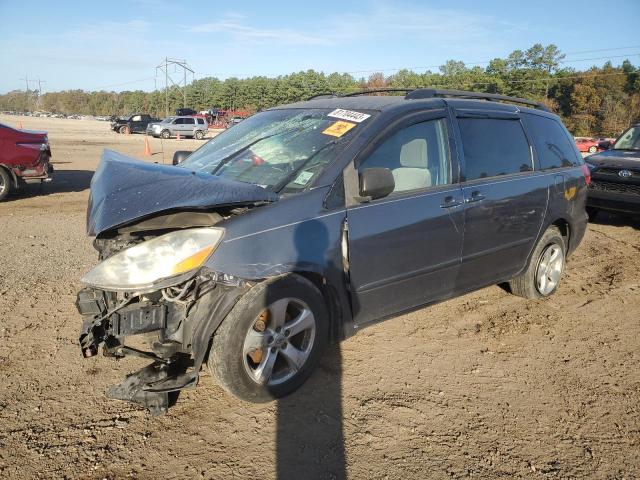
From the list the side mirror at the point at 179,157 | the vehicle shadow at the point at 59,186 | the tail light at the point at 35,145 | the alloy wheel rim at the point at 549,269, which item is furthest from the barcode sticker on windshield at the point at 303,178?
the vehicle shadow at the point at 59,186

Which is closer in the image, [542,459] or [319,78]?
[542,459]

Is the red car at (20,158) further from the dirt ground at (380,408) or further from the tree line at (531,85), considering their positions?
the tree line at (531,85)

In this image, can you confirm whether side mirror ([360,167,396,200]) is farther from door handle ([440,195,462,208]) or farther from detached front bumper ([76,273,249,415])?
detached front bumper ([76,273,249,415])

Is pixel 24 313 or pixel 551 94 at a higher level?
pixel 551 94

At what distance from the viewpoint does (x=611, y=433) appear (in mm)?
2855

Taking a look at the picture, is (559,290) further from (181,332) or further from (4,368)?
(4,368)

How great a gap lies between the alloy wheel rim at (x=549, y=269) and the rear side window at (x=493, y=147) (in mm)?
918

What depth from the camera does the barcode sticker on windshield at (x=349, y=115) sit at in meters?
3.55

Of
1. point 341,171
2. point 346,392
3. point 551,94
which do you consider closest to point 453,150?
point 341,171

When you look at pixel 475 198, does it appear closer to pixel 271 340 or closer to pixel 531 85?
pixel 271 340

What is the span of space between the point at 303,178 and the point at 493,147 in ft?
6.31

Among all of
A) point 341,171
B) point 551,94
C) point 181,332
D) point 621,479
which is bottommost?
point 621,479

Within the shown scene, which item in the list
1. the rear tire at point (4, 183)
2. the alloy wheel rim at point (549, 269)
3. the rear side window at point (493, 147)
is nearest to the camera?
Answer: the rear side window at point (493, 147)

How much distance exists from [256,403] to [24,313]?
7.94 ft
